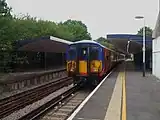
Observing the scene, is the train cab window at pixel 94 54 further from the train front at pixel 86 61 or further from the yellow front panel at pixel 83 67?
the yellow front panel at pixel 83 67

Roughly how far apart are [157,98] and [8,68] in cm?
1637

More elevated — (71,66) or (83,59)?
(83,59)

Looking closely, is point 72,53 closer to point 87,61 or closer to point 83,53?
point 83,53

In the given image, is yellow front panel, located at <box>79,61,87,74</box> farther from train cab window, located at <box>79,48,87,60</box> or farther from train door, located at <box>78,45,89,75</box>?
train cab window, located at <box>79,48,87,60</box>

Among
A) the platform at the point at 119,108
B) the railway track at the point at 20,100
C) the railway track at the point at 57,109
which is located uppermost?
the platform at the point at 119,108

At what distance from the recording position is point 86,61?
20.3 meters

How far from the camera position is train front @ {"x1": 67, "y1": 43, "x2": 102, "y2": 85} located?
2038cm

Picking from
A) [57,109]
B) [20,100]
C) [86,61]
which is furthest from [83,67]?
[57,109]

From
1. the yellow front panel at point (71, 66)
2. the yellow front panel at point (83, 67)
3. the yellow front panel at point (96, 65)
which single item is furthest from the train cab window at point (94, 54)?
the yellow front panel at point (71, 66)

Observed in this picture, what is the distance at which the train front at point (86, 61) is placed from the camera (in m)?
20.4

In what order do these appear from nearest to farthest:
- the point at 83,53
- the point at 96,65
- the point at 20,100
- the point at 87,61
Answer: the point at 20,100 < the point at 87,61 < the point at 96,65 < the point at 83,53

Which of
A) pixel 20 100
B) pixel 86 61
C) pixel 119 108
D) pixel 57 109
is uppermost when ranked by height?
pixel 86 61

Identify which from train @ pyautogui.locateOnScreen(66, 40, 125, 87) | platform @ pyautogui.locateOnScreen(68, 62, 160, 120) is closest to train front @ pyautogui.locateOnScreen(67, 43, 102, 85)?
train @ pyautogui.locateOnScreen(66, 40, 125, 87)

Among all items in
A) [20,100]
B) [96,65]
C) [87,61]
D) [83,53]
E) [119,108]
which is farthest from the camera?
[83,53]
